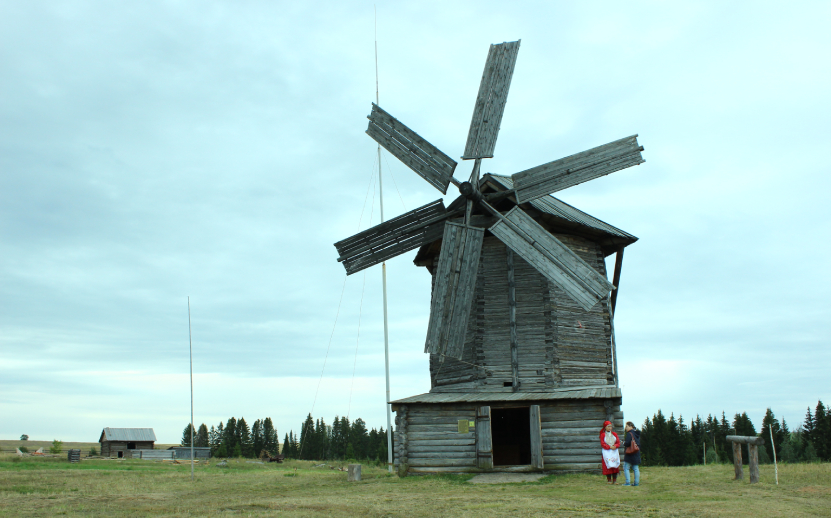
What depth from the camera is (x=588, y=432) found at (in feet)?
54.3

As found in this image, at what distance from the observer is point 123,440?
187 ft

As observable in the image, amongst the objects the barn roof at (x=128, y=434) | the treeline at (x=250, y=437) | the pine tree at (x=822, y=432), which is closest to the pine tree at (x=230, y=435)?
the treeline at (x=250, y=437)

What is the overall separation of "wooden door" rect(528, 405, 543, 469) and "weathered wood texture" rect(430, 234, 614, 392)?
3.73ft

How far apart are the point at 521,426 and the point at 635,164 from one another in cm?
1132

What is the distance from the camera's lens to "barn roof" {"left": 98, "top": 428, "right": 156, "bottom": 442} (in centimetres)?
5666

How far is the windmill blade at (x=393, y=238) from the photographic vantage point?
1886 centimetres

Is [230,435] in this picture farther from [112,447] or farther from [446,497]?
[446,497]

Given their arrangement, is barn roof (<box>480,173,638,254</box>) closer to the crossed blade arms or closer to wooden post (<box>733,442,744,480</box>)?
the crossed blade arms

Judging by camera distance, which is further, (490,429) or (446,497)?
(490,429)

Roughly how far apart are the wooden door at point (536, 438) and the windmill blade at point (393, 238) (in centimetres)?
598

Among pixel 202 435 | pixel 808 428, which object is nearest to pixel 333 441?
pixel 202 435

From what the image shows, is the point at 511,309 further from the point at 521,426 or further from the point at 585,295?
the point at 521,426

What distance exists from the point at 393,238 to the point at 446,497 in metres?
8.79

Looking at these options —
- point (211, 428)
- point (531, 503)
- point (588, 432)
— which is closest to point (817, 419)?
point (588, 432)
